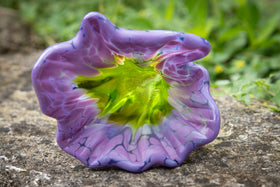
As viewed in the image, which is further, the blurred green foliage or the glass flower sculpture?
the blurred green foliage

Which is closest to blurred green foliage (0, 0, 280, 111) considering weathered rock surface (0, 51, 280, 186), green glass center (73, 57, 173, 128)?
weathered rock surface (0, 51, 280, 186)

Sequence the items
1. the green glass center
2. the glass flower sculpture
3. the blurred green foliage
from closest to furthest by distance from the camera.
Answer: the glass flower sculpture
the green glass center
the blurred green foliage

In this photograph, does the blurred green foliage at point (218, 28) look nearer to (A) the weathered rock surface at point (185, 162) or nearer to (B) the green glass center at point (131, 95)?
(A) the weathered rock surface at point (185, 162)

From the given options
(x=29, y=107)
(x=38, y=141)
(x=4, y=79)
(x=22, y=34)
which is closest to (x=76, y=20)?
(x=22, y=34)

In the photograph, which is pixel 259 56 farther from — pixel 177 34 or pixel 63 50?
pixel 63 50

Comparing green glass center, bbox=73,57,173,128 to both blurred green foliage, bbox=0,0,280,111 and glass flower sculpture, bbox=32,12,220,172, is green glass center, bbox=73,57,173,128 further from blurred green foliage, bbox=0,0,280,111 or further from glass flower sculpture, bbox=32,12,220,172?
blurred green foliage, bbox=0,0,280,111

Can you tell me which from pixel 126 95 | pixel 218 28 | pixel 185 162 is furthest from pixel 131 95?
pixel 218 28
